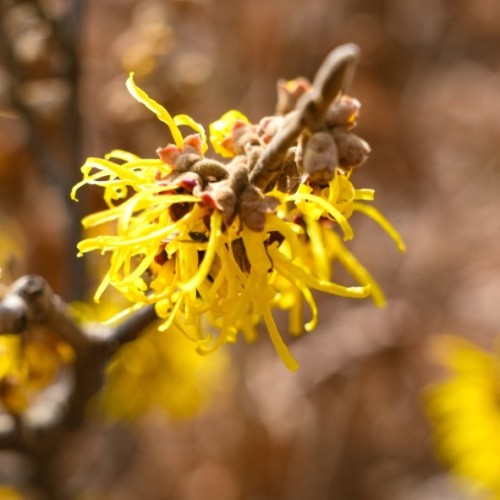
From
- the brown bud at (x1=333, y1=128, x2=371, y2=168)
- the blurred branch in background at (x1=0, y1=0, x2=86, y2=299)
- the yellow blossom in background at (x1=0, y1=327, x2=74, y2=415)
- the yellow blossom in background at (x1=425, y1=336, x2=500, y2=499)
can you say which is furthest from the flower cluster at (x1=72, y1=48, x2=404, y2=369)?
the yellow blossom in background at (x1=425, y1=336, x2=500, y2=499)

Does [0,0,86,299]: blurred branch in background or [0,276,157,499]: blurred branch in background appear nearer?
[0,276,157,499]: blurred branch in background

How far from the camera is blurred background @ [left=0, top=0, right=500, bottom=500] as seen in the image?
66.7 inches

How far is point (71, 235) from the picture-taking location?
1.50 meters

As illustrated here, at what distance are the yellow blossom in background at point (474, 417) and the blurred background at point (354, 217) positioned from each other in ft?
2.16

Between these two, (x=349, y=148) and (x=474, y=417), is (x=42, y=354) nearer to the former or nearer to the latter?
(x=349, y=148)

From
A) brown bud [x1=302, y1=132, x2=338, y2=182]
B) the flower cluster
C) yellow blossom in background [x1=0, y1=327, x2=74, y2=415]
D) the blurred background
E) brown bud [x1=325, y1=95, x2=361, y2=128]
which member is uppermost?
brown bud [x1=325, y1=95, x2=361, y2=128]

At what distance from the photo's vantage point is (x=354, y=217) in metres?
3.17

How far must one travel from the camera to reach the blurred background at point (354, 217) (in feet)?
5.56

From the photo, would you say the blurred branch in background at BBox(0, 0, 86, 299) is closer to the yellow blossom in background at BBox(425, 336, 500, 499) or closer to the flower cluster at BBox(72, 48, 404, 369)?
the flower cluster at BBox(72, 48, 404, 369)

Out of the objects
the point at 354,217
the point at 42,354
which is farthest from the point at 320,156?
the point at 354,217

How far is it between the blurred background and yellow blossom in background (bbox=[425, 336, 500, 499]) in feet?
2.16

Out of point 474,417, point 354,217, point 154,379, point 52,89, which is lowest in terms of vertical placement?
point 354,217

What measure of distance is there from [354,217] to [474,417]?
1.38 m

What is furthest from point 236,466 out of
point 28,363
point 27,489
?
point 28,363
